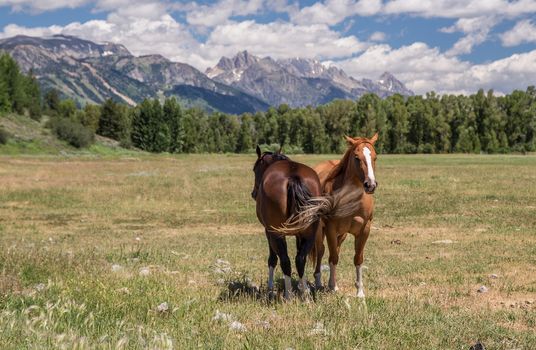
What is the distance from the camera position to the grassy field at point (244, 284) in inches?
243

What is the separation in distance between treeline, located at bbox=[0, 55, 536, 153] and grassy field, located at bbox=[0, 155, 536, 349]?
9551cm

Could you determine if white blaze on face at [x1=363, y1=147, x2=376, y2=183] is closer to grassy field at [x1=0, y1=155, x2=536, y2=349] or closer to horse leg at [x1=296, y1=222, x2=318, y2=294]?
horse leg at [x1=296, y1=222, x2=318, y2=294]

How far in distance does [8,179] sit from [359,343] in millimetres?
44559

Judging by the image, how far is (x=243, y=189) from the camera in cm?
3847

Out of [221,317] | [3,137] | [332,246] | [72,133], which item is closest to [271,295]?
[332,246]

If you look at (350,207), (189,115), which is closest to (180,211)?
(350,207)

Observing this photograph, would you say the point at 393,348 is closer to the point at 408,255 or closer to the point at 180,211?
the point at 408,255

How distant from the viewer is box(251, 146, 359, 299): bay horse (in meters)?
8.55

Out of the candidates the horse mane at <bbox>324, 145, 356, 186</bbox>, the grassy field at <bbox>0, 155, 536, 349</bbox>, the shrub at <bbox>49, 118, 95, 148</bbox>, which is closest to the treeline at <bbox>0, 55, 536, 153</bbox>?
the shrub at <bbox>49, 118, 95, 148</bbox>

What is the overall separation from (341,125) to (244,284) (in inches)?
5823

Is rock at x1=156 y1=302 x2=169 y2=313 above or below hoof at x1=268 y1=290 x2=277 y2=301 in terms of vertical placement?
above

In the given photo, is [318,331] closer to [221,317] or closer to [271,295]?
[221,317]

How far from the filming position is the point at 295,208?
8672 mm

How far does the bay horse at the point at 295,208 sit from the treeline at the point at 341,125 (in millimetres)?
109396
